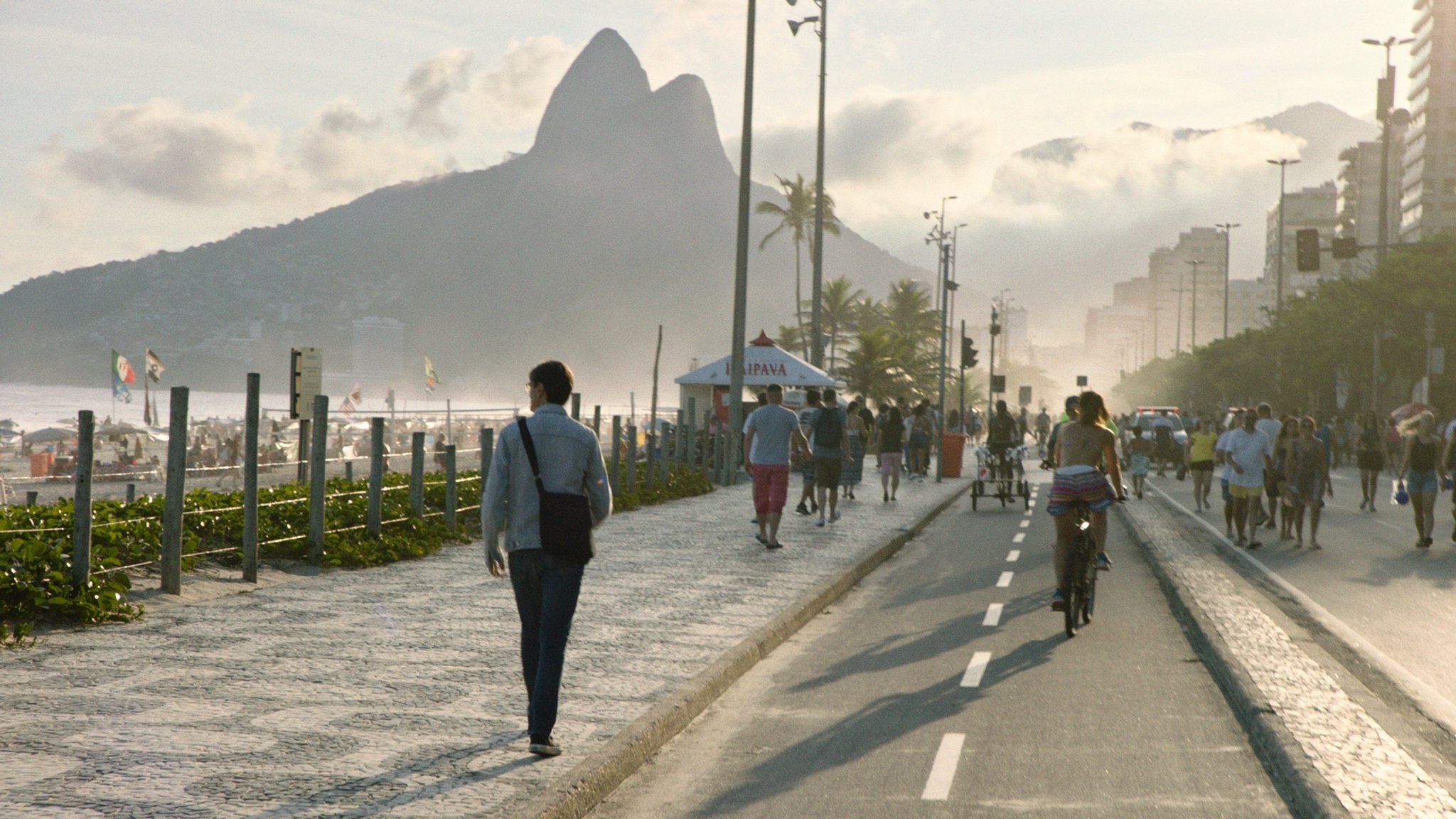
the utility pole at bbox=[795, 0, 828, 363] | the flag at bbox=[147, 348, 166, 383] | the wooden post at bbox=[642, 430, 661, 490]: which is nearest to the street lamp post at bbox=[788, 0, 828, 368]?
the utility pole at bbox=[795, 0, 828, 363]

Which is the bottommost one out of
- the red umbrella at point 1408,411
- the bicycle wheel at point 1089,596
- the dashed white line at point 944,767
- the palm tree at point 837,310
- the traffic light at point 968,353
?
the dashed white line at point 944,767

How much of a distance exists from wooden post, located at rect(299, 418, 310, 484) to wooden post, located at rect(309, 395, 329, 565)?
2.46 feet

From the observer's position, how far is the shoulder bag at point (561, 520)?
6.27 metres

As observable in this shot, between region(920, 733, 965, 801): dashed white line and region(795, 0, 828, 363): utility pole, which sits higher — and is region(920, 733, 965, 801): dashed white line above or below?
below

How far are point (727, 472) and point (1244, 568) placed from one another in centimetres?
1512

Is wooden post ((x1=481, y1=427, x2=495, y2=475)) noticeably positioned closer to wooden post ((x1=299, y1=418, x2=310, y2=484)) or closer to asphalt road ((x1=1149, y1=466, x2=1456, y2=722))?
wooden post ((x1=299, y1=418, x2=310, y2=484))

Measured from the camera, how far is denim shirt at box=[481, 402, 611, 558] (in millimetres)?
6336

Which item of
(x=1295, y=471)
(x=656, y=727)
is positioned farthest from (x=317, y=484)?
(x=1295, y=471)

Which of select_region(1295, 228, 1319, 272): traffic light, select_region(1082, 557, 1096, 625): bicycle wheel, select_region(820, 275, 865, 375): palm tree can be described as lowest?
select_region(1082, 557, 1096, 625): bicycle wheel

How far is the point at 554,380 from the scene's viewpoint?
6.48 meters

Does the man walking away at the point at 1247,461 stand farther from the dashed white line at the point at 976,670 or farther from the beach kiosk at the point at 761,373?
the beach kiosk at the point at 761,373

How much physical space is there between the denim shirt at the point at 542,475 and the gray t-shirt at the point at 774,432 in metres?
10.3

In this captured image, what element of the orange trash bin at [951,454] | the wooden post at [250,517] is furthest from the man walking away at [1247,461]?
the orange trash bin at [951,454]

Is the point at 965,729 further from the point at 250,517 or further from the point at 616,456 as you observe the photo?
the point at 616,456
